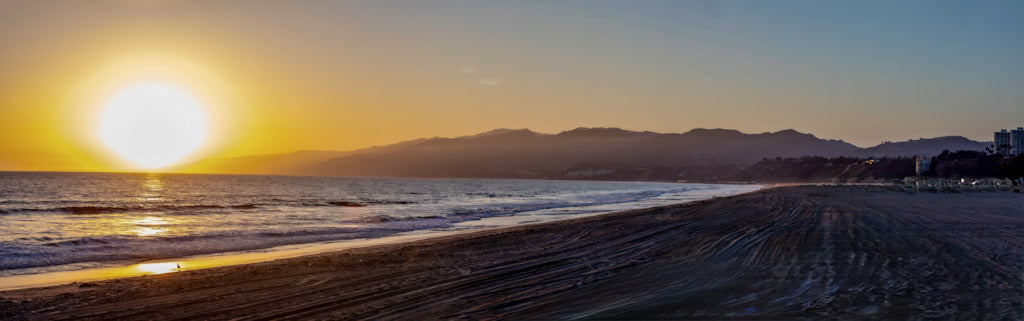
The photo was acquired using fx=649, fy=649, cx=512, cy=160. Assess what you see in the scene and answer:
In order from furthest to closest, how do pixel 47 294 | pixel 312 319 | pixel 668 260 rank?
pixel 668 260 < pixel 47 294 < pixel 312 319

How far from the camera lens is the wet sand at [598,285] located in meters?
7.40

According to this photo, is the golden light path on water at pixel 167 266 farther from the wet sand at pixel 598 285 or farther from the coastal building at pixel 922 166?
the coastal building at pixel 922 166

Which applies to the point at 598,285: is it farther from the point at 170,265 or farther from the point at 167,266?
the point at 170,265

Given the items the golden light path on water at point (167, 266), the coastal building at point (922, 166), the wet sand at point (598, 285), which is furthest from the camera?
the coastal building at point (922, 166)

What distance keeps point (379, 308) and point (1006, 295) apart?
24.7 ft

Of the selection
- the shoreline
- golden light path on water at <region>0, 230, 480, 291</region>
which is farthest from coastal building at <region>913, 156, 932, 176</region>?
golden light path on water at <region>0, 230, 480, 291</region>

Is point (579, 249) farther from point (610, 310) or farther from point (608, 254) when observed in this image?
point (610, 310)

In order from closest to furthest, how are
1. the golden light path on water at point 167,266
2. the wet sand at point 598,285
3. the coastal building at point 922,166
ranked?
the wet sand at point 598,285 → the golden light path on water at point 167,266 → the coastal building at point 922,166

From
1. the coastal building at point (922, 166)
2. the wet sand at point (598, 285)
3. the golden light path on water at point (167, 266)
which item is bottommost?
the golden light path on water at point (167, 266)

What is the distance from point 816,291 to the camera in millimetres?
8336

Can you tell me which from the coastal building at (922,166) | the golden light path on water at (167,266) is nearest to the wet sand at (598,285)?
the golden light path on water at (167,266)

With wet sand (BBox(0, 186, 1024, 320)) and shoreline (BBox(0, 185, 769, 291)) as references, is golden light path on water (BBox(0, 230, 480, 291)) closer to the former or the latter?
shoreline (BBox(0, 185, 769, 291))

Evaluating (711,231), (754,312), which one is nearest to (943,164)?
(711,231)

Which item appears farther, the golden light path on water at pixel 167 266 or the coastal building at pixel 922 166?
the coastal building at pixel 922 166
